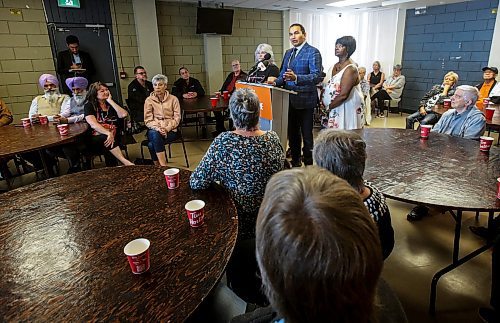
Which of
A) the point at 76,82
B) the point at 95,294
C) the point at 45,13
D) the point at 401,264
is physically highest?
the point at 45,13

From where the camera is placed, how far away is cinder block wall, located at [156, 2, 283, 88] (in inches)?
266

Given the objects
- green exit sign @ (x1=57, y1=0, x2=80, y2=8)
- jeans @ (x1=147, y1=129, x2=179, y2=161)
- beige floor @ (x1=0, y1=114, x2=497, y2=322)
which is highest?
green exit sign @ (x1=57, y1=0, x2=80, y2=8)

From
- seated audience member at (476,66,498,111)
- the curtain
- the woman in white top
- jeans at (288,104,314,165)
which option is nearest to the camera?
the woman in white top

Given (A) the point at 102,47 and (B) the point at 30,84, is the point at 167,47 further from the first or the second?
(B) the point at 30,84

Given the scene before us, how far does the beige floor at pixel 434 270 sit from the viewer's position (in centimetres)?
182

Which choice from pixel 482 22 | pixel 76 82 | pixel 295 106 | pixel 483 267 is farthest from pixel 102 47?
pixel 482 22

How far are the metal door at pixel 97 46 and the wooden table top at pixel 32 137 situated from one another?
2.98m

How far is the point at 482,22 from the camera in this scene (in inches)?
252

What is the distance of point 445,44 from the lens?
707cm

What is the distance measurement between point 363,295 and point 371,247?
82mm

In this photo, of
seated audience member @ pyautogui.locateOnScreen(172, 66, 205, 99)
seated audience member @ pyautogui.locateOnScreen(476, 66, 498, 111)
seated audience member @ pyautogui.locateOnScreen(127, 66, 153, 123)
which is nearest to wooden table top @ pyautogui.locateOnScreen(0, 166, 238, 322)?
seated audience member @ pyautogui.locateOnScreen(127, 66, 153, 123)

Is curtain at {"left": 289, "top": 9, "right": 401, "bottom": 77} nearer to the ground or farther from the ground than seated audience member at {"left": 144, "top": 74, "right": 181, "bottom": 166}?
farther from the ground

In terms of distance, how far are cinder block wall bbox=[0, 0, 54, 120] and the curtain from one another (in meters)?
5.51

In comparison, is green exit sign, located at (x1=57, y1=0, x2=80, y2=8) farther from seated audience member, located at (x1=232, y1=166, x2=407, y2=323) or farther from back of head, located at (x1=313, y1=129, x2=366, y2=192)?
seated audience member, located at (x1=232, y1=166, x2=407, y2=323)
